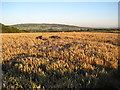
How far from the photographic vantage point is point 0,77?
3.36m

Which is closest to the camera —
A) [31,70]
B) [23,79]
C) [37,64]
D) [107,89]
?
[107,89]

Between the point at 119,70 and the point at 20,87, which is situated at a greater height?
the point at 119,70

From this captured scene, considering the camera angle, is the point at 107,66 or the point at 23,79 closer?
the point at 23,79

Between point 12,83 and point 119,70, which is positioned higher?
point 119,70

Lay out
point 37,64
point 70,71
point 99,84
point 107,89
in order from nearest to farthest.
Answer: point 107,89 < point 99,84 < point 70,71 < point 37,64

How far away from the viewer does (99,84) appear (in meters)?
2.61

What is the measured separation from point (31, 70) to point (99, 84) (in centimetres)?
178

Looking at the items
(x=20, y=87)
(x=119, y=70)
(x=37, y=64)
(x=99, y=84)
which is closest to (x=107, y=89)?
(x=99, y=84)

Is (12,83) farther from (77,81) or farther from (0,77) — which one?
(77,81)

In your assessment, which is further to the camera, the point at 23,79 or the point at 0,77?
the point at 0,77

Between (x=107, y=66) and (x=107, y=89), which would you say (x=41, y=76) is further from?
(x=107, y=66)

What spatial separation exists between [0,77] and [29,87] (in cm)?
118

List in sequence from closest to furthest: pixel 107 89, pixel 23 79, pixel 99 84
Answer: pixel 107 89, pixel 99 84, pixel 23 79

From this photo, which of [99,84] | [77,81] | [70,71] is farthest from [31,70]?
[99,84]
